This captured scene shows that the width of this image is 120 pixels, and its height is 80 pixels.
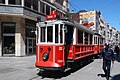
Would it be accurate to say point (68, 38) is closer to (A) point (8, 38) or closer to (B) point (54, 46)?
(B) point (54, 46)

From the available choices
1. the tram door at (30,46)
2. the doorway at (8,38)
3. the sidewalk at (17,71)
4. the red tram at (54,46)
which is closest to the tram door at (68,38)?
the red tram at (54,46)

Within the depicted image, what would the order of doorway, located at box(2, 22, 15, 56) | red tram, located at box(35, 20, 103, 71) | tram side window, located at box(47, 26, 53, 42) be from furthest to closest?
doorway, located at box(2, 22, 15, 56) → tram side window, located at box(47, 26, 53, 42) → red tram, located at box(35, 20, 103, 71)

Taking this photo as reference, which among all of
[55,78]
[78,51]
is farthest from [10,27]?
[55,78]

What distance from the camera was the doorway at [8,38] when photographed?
2622 cm

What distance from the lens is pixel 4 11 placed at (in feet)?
81.8

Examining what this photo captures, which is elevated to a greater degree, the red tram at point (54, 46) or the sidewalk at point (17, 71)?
the red tram at point (54, 46)

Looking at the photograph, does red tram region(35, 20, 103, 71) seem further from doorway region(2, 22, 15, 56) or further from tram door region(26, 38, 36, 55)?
tram door region(26, 38, 36, 55)

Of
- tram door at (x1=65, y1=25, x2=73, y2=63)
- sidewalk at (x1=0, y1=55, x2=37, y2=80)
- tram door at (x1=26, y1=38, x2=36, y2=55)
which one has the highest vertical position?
tram door at (x1=65, y1=25, x2=73, y2=63)

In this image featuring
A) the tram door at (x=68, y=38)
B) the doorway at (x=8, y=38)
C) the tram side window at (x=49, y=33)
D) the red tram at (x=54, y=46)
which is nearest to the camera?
the red tram at (x=54, y=46)

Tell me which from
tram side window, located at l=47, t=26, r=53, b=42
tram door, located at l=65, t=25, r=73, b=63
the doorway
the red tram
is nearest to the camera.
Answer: the red tram

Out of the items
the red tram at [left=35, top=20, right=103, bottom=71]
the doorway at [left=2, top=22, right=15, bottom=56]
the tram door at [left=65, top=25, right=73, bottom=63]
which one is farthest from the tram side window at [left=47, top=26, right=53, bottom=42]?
the doorway at [left=2, top=22, right=15, bottom=56]

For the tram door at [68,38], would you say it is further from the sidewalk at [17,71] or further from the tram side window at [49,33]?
the sidewalk at [17,71]

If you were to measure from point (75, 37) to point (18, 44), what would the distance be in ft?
48.1

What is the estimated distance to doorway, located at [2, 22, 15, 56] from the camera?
86.0 ft
